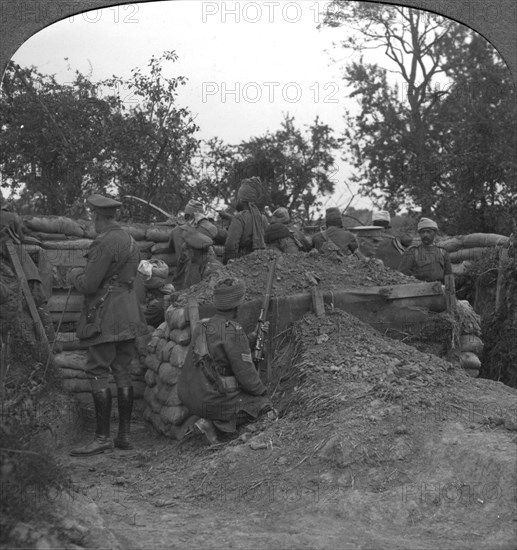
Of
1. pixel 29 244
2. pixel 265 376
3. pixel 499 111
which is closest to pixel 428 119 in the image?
pixel 499 111

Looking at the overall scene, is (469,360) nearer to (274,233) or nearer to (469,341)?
(469,341)

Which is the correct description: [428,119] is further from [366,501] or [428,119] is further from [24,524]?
[24,524]

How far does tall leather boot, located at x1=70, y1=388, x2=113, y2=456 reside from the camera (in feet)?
24.0

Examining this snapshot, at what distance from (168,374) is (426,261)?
365 centimetres

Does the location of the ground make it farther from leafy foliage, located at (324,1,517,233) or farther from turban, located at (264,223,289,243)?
leafy foliage, located at (324,1,517,233)

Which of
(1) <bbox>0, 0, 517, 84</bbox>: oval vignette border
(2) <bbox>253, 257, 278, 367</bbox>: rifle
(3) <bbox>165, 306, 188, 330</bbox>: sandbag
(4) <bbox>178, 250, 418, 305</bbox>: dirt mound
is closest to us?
(1) <bbox>0, 0, 517, 84</bbox>: oval vignette border

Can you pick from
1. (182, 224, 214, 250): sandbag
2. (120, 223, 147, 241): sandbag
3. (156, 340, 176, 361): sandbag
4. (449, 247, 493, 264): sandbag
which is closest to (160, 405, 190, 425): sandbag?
(156, 340, 176, 361): sandbag

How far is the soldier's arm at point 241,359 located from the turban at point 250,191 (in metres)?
3.32

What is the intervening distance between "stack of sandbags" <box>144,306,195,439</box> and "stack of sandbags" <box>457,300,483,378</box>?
2.68 m

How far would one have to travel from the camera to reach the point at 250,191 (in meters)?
10.0

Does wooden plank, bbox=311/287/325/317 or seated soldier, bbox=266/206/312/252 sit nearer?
wooden plank, bbox=311/287/325/317

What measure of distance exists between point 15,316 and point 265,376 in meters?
2.01

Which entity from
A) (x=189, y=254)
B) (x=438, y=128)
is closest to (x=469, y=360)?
(x=189, y=254)

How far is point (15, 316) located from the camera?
762 centimetres
